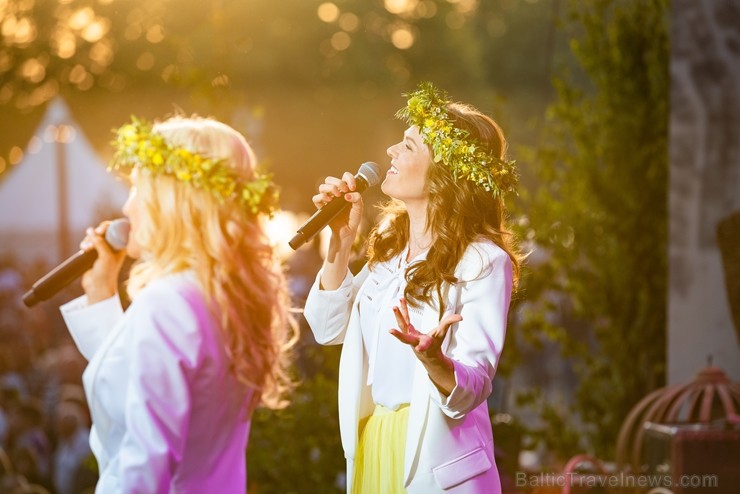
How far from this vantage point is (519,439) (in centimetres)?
577

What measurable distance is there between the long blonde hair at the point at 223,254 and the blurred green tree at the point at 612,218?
412 cm

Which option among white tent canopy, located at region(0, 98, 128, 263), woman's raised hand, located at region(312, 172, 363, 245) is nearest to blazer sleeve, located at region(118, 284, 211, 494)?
woman's raised hand, located at region(312, 172, 363, 245)

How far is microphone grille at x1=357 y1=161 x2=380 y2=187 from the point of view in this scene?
3197 millimetres

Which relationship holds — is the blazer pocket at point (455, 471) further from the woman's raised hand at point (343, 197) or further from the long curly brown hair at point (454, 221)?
the woman's raised hand at point (343, 197)

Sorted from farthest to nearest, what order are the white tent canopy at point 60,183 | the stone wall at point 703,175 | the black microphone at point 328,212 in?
the white tent canopy at point 60,183
the stone wall at point 703,175
the black microphone at point 328,212

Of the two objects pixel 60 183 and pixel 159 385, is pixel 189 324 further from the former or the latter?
pixel 60 183

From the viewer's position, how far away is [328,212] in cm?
309

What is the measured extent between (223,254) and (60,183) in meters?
7.75

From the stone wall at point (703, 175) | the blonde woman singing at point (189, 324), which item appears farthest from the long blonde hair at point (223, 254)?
the stone wall at point (703, 175)

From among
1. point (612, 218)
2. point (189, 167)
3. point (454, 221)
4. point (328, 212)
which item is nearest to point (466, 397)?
point (454, 221)

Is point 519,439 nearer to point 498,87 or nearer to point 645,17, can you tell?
point 645,17

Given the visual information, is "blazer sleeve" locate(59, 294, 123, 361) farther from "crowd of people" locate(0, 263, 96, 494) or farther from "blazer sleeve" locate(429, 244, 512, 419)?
"crowd of people" locate(0, 263, 96, 494)

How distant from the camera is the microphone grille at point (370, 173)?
3197 millimetres

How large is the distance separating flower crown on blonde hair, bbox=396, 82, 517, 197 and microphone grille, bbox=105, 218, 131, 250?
2.81ft
